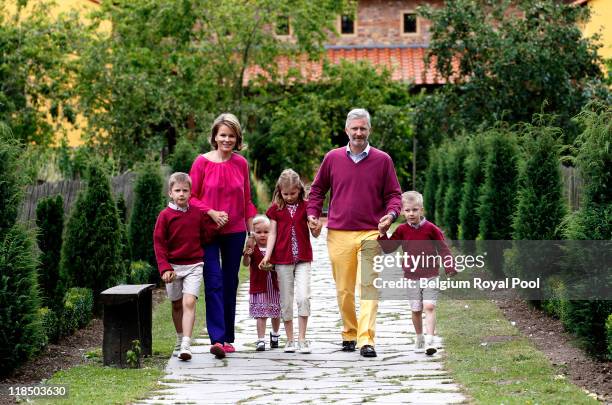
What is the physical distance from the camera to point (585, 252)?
9367 mm

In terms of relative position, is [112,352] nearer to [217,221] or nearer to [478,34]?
[217,221]

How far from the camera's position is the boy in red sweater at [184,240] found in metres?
9.60

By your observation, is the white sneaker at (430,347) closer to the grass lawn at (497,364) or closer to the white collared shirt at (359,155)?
the grass lawn at (497,364)

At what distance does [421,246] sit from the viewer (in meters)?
9.86

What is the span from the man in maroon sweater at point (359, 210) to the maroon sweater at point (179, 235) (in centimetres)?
101

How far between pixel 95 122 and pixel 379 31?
16820 mm

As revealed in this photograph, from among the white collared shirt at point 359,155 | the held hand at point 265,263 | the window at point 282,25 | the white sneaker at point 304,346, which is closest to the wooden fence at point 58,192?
the held hand at point 265,263

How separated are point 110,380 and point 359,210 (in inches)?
105

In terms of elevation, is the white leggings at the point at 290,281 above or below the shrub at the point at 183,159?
below

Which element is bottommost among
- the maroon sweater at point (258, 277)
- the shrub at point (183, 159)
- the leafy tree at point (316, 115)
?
the maroon sweater at point (258, 277)

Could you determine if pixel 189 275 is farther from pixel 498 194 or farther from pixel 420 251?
pixel 498 194

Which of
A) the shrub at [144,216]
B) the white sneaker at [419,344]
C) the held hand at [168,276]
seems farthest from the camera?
the shrub at [144,216]

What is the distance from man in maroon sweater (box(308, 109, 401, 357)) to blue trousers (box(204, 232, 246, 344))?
0.79 meters

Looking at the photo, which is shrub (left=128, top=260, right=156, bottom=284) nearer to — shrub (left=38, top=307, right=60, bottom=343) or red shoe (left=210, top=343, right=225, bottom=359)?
shrub (left=38, top=307, right=60, bottom=343)
